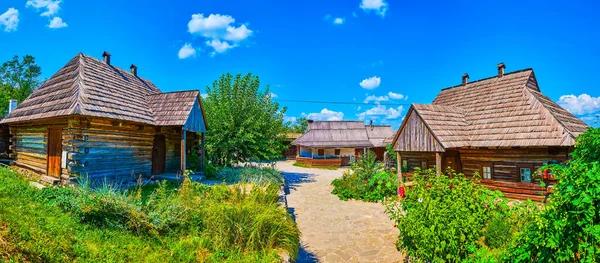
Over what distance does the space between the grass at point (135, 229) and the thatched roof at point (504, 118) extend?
9.72 m

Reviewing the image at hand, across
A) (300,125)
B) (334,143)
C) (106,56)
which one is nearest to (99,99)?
(106,56)

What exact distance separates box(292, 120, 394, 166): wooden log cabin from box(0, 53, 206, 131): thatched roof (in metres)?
19.3

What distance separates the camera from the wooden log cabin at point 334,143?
30.7 meters

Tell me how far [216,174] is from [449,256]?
12611 millimetres

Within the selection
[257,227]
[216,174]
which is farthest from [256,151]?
[257,227]

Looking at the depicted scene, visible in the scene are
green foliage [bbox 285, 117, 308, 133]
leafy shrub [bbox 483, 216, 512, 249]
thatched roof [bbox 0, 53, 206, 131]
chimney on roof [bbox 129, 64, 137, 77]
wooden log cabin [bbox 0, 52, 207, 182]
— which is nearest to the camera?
leafy shrub [bbox 483, 216, 512, 249]

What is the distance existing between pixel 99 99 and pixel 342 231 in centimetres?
980

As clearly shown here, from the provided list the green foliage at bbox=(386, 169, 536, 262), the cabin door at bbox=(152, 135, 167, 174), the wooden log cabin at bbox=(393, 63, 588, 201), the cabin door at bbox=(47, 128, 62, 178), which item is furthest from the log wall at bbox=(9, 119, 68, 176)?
the wooden log cabin at bbox=(393, 63, 588, 201)

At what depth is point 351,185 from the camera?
47.5ft

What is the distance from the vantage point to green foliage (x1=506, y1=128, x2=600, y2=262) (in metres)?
2.68

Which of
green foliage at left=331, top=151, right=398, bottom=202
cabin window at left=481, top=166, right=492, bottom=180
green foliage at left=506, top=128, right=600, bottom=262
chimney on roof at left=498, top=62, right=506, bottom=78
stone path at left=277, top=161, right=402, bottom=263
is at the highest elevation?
chimney on roof at left=498, top=62, right=506, bottom=78

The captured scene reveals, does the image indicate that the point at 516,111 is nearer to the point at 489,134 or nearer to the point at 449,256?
the point at 489,134

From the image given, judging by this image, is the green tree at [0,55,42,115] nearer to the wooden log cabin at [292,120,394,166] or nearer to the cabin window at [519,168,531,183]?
the wooden log cabin at [292,120,394,166]

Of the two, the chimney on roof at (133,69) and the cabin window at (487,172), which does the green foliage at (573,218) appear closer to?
the cabin window at (487,172)
